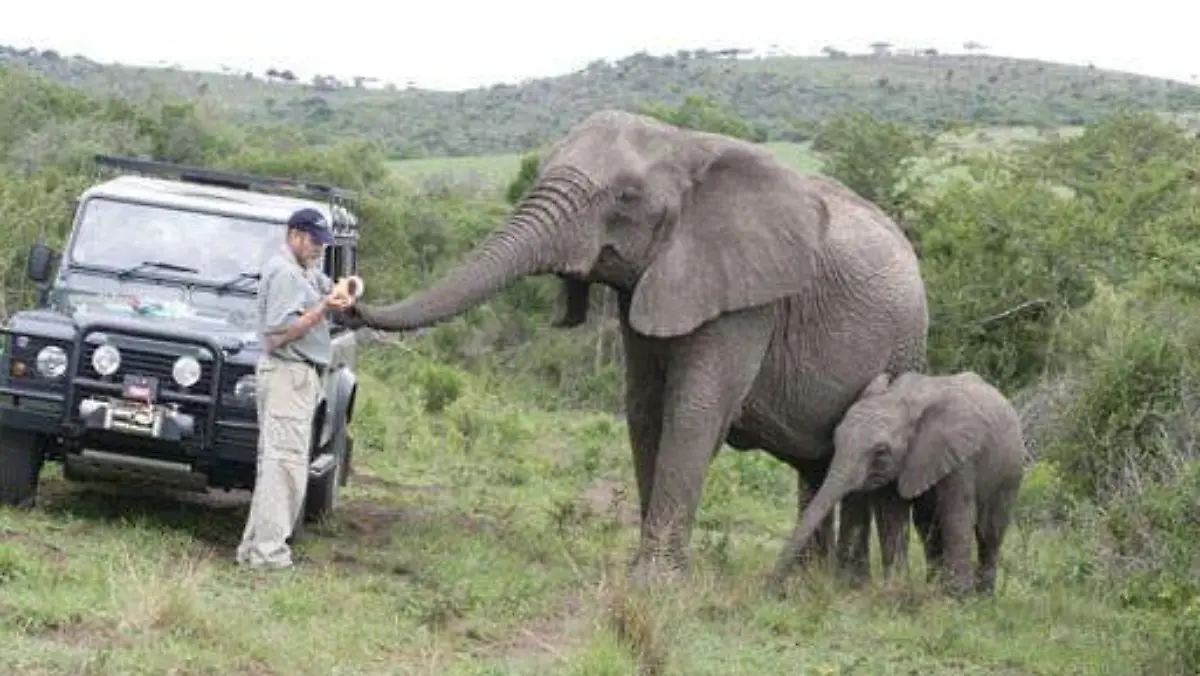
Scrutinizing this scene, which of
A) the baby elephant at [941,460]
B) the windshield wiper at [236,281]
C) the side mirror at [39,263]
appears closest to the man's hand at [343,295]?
the windshield wiper at [236,281]

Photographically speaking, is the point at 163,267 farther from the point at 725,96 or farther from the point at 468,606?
the point at 725,96

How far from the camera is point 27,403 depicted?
966cm

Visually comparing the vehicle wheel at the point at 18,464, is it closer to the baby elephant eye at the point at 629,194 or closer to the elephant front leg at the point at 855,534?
the baby elephant eye at the point at 629,194

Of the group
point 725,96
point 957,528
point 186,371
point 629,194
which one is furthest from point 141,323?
point 725,96

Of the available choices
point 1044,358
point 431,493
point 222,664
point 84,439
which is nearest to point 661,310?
point 84,439

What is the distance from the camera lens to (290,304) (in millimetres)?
9086

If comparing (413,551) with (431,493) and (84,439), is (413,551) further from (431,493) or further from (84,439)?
(431,493)

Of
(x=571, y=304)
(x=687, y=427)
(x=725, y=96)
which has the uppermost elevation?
(x=571, y=304)

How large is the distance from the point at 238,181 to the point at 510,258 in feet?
12.1

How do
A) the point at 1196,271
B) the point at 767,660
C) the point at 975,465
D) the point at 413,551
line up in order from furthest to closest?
the point at 1196,271, the point at 975,465, the point at 413,551, the point at 767,660

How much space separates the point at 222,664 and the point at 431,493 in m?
8.41

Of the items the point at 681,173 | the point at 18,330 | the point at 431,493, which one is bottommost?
the point at 431,493

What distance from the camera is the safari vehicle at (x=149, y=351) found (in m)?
9.63

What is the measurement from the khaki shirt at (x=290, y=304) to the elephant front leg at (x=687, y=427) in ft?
6.80
